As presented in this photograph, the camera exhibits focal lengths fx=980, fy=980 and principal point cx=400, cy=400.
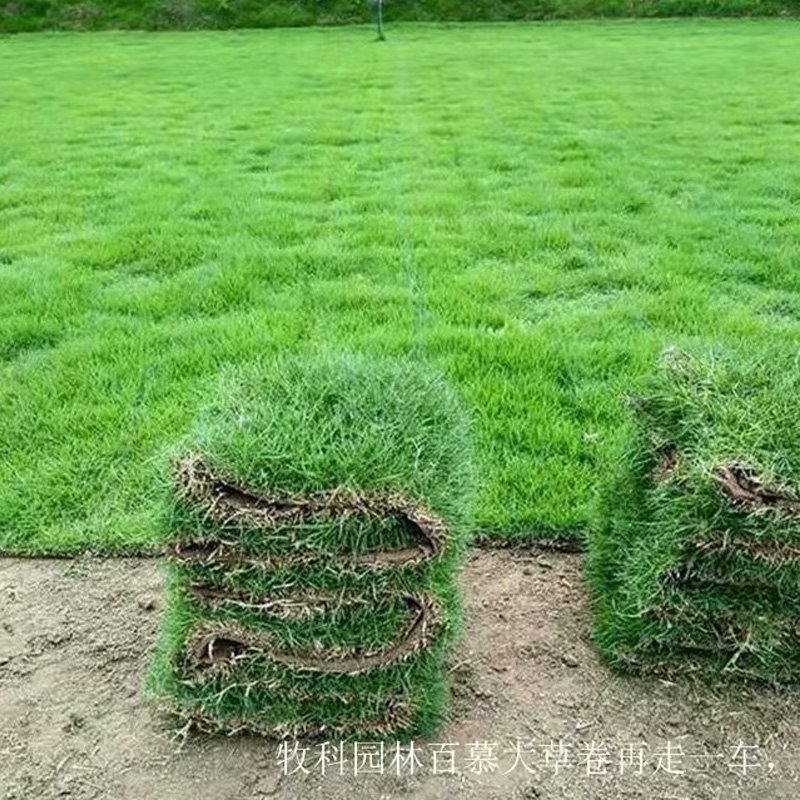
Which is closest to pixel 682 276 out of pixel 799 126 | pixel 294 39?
pixel 799 126

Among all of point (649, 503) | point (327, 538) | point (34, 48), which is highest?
point (327, 538)

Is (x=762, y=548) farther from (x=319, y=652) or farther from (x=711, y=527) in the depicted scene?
(x=319, y=652)

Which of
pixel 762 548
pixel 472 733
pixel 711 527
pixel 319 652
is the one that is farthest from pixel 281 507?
pixel 762 548

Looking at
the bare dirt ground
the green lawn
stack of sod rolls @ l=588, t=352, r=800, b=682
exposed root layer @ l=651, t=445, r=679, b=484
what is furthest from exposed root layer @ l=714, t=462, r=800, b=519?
the green lawn

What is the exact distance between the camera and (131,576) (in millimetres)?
3039

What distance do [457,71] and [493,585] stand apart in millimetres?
12644

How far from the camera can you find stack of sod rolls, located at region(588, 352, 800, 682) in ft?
7.45

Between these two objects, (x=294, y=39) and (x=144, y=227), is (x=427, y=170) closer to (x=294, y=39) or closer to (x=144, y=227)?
(x=144, y=227)

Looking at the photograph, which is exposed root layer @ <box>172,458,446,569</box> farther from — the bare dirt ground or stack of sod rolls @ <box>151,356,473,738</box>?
the bare dirt ground

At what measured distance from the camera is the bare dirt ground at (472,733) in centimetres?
227

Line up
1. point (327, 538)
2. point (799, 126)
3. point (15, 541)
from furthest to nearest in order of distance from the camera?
point (799, 126)
point (15, 541)
point (327, 538)

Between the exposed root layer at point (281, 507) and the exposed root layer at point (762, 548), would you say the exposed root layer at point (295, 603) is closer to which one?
the exposed root layer at point (281, 507)

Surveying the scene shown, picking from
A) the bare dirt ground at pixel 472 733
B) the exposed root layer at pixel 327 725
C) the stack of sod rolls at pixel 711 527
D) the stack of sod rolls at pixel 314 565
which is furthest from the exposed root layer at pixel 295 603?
the stack of sod rolls at pixel 711 527

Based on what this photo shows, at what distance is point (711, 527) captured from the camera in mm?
2293
